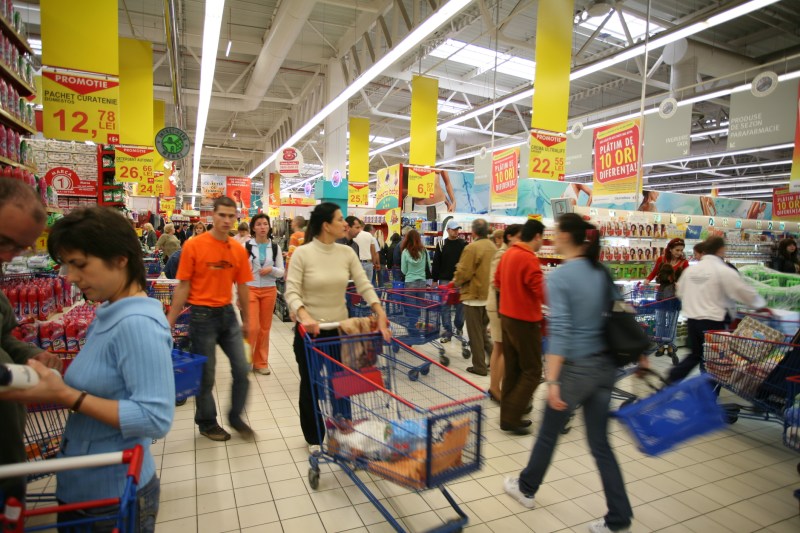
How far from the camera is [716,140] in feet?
58.2

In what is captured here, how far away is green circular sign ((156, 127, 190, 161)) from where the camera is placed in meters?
11.1

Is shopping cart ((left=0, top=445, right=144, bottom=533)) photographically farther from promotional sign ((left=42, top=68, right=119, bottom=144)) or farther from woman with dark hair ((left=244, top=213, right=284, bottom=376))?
promotional sign ((left=42, top=68, right=119, bottom=144))

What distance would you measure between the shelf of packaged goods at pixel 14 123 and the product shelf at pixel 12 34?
0.64 meters

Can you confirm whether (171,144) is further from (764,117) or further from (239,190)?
(764,117)

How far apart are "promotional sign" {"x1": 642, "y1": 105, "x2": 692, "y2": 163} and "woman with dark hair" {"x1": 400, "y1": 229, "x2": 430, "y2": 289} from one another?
6545 millimetres

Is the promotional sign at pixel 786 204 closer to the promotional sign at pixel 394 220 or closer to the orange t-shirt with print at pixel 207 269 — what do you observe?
the promotional sign at pixel 394 220

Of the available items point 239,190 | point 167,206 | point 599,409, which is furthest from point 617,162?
point 167,206

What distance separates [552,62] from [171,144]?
8802 millimetres

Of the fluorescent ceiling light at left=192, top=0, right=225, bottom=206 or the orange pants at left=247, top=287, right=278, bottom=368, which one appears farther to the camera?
the fluorescent ceiling light at left=192, top=0, right=225, bottom=206

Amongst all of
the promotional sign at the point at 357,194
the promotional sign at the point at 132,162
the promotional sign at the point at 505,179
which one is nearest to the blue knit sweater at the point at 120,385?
the promotional sign at the point at 505,179

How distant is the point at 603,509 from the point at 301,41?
46.1 feet

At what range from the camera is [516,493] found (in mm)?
3080

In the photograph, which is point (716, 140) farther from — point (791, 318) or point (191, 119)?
point (191, 119)

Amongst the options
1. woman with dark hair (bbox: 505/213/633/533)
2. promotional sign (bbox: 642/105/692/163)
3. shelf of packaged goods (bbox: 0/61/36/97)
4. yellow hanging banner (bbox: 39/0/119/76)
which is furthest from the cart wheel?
promotional sign (bbox: 642/105/692/163)
